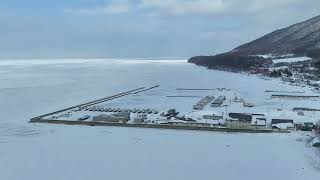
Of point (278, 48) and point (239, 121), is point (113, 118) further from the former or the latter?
point (278, 48)

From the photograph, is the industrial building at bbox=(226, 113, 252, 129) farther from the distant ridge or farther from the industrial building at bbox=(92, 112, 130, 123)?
the distant ridge

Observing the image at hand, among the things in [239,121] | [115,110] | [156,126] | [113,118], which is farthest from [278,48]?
[156,126]

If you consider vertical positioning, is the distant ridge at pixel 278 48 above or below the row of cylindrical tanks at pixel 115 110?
above

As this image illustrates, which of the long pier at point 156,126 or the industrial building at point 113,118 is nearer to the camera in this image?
the long pier at point 156,126

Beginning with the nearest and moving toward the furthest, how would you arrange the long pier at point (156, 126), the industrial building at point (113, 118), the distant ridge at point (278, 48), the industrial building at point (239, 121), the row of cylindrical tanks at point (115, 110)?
the long pier at point (156, 126), the industrial building at point (239, 121), the industrial building at point (113, 118), the row of cylindrical tanks at point (115, 110), the distant ridge at point (278, 48)

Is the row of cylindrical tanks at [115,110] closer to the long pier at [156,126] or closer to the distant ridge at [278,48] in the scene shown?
the long pier at [156,126]

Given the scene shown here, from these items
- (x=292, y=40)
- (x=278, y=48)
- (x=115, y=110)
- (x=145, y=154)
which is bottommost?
(x=145, y=154)

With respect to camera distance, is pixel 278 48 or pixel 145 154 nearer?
pixel 145 154

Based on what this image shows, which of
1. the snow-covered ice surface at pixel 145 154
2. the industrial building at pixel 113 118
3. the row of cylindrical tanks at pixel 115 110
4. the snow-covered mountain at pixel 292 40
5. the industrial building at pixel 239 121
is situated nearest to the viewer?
the snow-covered ice surface at pixel 145 154

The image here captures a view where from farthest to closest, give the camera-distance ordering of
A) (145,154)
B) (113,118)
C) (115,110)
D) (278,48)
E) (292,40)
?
(292,40), (278,48), (115,110), (113,118), (145,154)

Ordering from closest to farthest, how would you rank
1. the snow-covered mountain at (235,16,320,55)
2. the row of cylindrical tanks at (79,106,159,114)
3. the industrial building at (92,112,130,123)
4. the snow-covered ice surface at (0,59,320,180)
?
the snow-covered ice surface at (0,59,320,180)
the industrial building at (92,112,130,123)
the row of cylindrical tanks at (79,106,159,114)
the snow-covered mountain at (235,16,320,55)

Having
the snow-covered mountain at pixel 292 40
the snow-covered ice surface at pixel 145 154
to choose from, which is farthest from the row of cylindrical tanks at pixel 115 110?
the snow-covered mountain at pixel 292 40

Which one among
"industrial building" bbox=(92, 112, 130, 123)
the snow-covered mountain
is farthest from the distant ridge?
"industrial building" bbox=(92, 112, 130, 123)

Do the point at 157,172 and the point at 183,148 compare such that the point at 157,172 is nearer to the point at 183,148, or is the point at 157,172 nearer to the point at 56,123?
the point at 183,148
